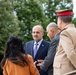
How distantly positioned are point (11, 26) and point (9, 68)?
83.0 ft

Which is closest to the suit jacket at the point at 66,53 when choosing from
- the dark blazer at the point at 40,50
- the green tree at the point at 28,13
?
the dark blazer at the point at 40,50

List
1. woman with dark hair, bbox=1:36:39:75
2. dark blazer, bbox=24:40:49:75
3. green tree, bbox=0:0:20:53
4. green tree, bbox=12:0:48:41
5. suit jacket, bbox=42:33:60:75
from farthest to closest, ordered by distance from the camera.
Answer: green tree, bbox=12:0:48:41 → green tree, bbox=0:0:20:53 → dark blazer, bbox=24:40:49:75 → suit jacket, bbox=42:33:60:75 → woman with dark hair, bbox=1:36:39:75

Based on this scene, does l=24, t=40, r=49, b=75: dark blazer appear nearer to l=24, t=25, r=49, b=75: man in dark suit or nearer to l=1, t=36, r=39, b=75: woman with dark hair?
l=24, t=25, r=49, b=75: man in dark suit

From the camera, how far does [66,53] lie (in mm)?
4125

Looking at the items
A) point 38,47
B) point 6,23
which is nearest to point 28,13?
point 6,23

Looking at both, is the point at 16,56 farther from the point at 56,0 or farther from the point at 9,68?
the point at 56,0

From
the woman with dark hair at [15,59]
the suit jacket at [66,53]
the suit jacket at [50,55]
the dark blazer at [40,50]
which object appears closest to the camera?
the suit jacket at [66,53]

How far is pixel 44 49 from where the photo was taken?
21.1ft

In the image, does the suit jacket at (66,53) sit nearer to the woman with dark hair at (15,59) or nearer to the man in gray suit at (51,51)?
the woman with dark hair at (15,59)

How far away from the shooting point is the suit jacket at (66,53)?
4090mm

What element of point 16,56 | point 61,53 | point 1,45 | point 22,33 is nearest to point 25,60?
point 16,56

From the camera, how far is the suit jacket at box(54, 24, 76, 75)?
4.09 meters

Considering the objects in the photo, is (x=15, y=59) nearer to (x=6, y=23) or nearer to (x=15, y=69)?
(x=15, y=69)

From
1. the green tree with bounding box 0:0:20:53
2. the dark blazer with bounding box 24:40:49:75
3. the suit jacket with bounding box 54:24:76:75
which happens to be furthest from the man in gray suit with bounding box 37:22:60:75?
the green tree with bounding box 0:0:20:53
